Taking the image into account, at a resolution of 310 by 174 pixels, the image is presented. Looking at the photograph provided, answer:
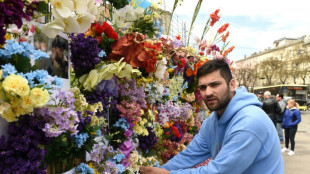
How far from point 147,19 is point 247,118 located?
0.90m

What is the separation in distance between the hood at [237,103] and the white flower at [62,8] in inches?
51.5

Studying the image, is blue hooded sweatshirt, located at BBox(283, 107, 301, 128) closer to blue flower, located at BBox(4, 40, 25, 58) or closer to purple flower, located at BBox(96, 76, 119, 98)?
purple flower, located at BBox(96, 76, 119, 98)

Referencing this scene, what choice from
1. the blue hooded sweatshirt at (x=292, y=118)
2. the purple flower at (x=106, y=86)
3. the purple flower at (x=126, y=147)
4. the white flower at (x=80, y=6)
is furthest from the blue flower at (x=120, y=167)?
the blue hooded sweatshirt at (x=292, y=118)

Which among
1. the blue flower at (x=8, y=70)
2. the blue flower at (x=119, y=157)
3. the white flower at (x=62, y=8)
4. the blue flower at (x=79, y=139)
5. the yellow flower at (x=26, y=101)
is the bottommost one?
the blue flower at (x=119, y=157)

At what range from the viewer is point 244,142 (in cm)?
172

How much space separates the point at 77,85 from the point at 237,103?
1109 millimetres

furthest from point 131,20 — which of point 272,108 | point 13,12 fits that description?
point 272,108

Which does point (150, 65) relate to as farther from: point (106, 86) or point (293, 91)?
point (293, 91)

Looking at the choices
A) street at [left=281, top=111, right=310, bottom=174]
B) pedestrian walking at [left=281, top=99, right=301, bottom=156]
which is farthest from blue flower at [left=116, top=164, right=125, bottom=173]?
pedestrian walking at [left=281, top=99, right=301, bottom=156]

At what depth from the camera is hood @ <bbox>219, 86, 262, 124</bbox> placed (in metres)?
1.96

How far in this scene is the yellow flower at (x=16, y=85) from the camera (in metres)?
0.89

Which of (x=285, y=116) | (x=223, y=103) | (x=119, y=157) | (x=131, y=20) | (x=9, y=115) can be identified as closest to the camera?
(x=9, y=115)

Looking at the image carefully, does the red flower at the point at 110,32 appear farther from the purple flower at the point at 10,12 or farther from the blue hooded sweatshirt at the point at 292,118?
the blue hooded sweatshirt at the point at 292,118

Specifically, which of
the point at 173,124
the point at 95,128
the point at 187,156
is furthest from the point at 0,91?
the point at 173,124
